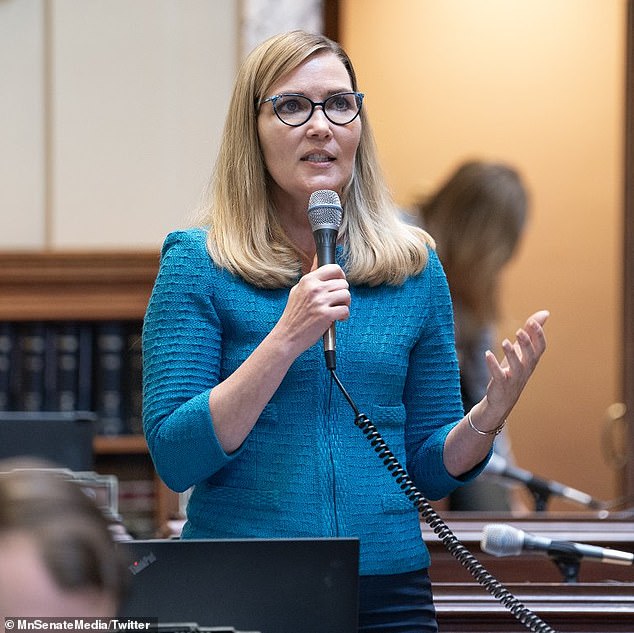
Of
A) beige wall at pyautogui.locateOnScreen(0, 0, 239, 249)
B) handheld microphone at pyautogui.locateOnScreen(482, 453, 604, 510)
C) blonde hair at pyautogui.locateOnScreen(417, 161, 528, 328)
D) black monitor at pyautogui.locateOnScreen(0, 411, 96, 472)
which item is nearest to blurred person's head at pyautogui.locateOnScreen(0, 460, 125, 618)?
black monitor at pyautogui.locateOnScreen(0, 411, 96, 472)

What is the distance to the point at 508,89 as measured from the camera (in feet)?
16.2

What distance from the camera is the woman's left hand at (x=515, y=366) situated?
5.44 ft

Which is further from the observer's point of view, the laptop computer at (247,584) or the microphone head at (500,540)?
the microphone head at (500,540)

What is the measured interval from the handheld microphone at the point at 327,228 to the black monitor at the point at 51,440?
1.10 meters

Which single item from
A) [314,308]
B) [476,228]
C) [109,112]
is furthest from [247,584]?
[109,112]

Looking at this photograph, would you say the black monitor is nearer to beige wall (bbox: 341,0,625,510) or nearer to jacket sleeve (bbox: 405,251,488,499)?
jacket sleeve (bbox: 405,251,488,499)

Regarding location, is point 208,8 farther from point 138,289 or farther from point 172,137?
point 138,289

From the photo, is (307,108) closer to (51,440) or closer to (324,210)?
(324,210)

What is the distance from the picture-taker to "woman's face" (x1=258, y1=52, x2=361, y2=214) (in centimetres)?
173

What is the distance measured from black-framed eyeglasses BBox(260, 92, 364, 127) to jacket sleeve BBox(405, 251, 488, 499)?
238 mm

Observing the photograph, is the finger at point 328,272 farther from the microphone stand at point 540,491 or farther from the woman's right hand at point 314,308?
the microphone stand at point 540,491

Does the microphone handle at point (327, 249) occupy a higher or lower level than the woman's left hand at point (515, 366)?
higher

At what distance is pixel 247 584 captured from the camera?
4.23ft

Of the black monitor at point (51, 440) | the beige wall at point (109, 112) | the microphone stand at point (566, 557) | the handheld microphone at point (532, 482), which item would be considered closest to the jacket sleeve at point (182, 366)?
the microphone stand at point (566, 557)
